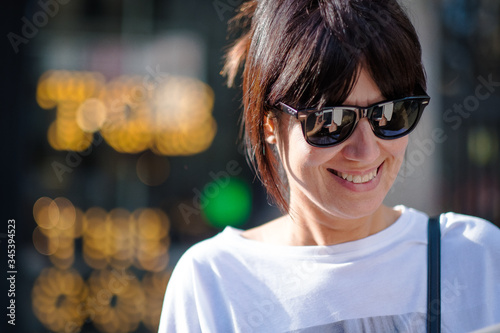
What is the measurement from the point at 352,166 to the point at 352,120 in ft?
0.41

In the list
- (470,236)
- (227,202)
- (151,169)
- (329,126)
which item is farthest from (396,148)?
(151,169)

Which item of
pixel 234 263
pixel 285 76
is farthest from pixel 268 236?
pixel 285 76

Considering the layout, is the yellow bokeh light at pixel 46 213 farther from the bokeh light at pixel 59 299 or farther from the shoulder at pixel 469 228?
the shoulder at pixel 469 228

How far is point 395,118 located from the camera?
1.38 metres

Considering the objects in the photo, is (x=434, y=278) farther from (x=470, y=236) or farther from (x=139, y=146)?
(x=139, y=146)

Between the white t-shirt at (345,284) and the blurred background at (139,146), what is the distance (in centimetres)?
269

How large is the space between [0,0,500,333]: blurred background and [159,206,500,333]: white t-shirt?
8.81 feet

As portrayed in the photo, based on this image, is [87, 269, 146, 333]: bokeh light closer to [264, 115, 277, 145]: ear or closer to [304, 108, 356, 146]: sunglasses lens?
[264, 115, 277, 145]: ear

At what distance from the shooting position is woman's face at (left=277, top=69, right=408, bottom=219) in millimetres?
1373

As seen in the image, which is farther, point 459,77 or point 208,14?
point 208,14

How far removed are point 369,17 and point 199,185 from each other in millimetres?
3105

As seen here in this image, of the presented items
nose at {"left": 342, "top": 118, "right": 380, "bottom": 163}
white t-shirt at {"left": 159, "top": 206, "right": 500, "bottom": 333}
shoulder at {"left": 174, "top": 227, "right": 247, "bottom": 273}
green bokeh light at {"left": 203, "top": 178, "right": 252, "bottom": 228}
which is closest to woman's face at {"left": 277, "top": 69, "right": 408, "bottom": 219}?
nose at {"left": 342, "top": 118, "right": 380, "bottom": 163}

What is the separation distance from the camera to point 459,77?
400 centimetres

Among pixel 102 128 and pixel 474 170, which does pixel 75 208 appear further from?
pixel 474 170
